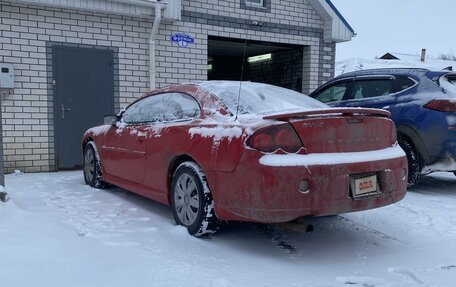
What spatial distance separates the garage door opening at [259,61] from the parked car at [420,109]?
4289mm

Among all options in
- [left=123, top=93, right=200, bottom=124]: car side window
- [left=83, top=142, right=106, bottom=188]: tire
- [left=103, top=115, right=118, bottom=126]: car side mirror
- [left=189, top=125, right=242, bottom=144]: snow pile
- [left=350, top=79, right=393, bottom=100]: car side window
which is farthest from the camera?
[left=350, top=79, right=393, bottom=100]: car side window

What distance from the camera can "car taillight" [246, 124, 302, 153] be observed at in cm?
343

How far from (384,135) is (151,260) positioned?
2245mm

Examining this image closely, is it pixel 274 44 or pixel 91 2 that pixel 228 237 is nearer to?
pixel 91 2

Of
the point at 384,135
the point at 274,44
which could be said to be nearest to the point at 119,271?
the point at 384,135

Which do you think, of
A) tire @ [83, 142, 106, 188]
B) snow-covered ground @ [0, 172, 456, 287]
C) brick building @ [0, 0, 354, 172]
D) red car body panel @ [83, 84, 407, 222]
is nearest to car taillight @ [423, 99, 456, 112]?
snow-covered ground @ [0, 172, 456, 287]

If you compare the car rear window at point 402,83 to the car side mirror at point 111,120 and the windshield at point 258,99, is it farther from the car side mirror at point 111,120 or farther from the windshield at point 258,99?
the car side mirror at point 111,120

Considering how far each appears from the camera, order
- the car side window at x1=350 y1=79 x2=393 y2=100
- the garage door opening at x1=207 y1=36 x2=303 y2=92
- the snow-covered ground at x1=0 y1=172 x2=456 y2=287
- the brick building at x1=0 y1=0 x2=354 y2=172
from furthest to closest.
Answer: the garage door opening at x1=207 y1=36 x2=303 y2=92 → the brick building at x1=0 y1=0 x2=354 y2=172 → the car side window at x1=350 y1=79 x2=393 y2=100 → the snow-covered ground at x1=0 y1=172 x2=456 y2=287

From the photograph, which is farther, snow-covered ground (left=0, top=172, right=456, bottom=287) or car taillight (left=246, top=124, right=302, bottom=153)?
car taillight (left=246, top=124, right=302, bottom=153)

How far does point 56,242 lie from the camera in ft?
12.2

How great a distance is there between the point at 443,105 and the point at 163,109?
3516 mm

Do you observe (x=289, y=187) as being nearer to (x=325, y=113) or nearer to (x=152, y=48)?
(x=325, y=113)

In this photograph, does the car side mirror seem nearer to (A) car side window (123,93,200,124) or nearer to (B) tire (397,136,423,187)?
(A) car side window (123,93,200,124)

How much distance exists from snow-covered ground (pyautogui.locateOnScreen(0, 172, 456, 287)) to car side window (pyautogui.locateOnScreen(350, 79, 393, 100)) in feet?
6.20
